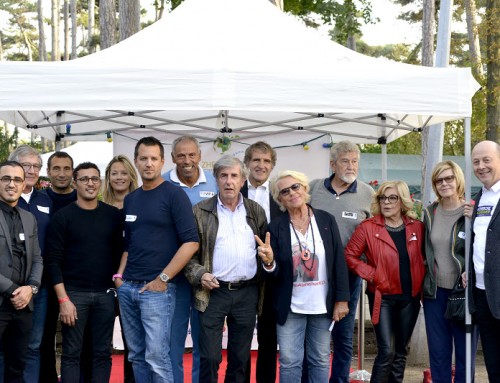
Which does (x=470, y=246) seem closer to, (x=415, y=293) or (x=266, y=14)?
(x=415, y=293)

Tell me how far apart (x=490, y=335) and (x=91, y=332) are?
253 cm

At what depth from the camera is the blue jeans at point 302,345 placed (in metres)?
4.96

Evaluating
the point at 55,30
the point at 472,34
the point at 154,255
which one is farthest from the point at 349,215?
the point at 55,30

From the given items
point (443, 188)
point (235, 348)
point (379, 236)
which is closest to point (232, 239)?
point (235, 348)

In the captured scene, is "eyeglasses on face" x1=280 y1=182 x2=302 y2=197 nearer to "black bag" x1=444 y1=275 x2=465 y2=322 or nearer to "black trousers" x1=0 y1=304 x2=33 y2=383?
"black bag" x1=444 y1=275 x2=465 y2=322

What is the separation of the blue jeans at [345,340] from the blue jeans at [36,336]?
2032mm

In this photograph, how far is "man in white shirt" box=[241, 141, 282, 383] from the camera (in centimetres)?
526

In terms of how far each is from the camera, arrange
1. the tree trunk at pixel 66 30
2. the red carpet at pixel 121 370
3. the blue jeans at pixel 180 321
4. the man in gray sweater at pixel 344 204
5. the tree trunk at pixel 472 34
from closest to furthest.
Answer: the blue jeans at pixel 180 321
the man in gray sweater at pixel 344 204
the red carpet at pixel 121 370
the tree trunk at pixel 472 34
the tree trunk at pixel 66 30

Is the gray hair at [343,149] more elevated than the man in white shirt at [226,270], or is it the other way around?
the gray hair at [343,149]

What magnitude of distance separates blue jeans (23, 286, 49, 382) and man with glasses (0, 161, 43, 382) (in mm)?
275

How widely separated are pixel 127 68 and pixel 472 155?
7.34 ft

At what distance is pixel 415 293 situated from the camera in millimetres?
5285

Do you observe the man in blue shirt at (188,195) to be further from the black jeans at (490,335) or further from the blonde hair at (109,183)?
the black jeans at (490,335)

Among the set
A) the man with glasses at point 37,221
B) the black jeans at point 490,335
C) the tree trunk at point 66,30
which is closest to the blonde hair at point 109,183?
the man with glasses at point 37,221
